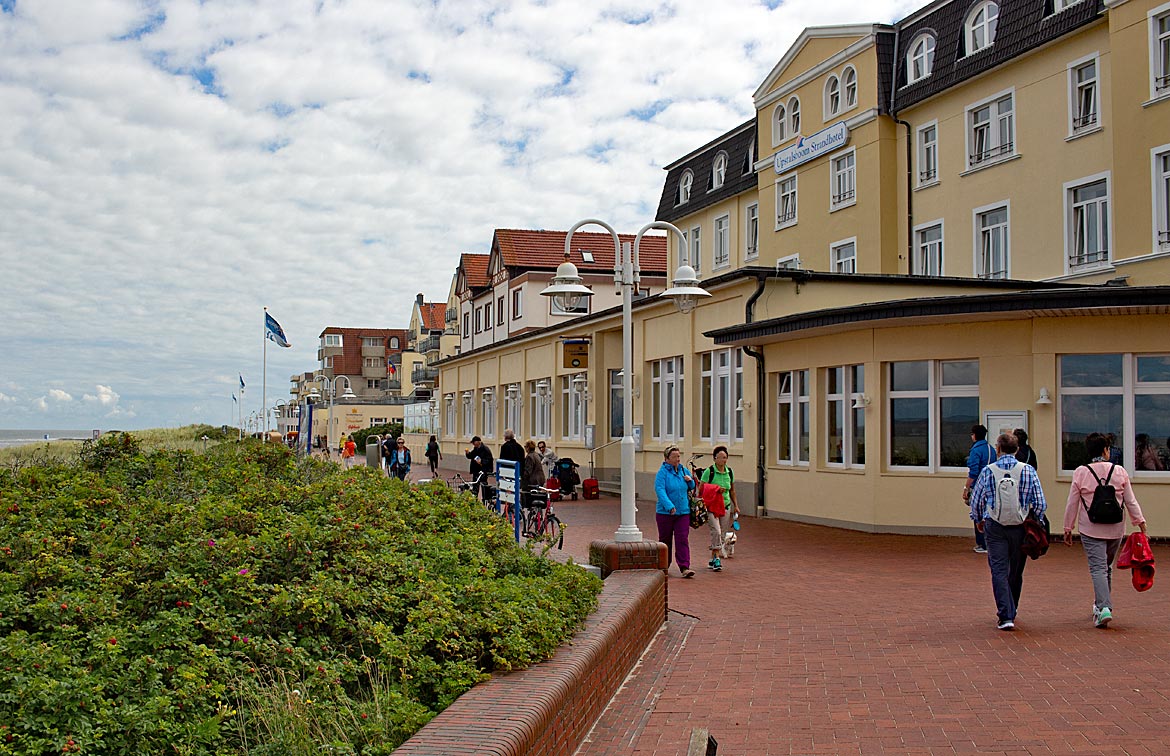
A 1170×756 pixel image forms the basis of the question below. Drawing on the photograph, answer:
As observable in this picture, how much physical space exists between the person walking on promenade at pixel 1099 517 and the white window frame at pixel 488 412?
122ft

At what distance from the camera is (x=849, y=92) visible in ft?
104

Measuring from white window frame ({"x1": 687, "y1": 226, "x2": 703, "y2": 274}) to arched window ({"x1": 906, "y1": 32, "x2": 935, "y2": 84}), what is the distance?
12.6m

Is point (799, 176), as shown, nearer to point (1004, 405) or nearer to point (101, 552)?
point (1004, 405)

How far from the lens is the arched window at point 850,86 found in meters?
31.3

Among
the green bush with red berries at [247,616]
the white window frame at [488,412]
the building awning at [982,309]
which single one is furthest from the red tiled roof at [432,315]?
the green bush with red berries at [247,616]

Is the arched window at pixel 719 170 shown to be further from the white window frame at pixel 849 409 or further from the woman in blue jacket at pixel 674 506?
the woman in blue jacket at pixel 674 506

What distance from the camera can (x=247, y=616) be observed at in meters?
5.99

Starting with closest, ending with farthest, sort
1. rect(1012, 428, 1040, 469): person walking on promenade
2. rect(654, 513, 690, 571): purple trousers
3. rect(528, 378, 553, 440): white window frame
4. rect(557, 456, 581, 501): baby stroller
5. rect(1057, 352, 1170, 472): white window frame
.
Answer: rect(654, 513, 690, 571): purple trousers → rect(1012, 428, 1040, 469): person walking on promenade → rect(1057, 352, 1170, 472): white window frame → rect(557, 456, 581, 501): baby stroller → rect(528, 378, 553, 440): white window frame

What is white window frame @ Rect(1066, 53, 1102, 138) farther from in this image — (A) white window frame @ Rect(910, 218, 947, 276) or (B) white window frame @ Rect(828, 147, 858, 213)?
(B) white window frame @ Rect(828, 147, 858, 213)

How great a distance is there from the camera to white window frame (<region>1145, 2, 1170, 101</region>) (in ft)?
72.3

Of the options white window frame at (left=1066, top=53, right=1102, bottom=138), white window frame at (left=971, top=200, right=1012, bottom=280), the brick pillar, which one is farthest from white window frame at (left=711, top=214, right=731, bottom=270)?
the brick pillar

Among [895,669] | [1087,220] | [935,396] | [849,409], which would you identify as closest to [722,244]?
[1087,220]

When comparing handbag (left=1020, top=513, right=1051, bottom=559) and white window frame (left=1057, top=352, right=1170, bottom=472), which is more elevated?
white window frame (left=1057, top=352, right=1170, bottom=472)

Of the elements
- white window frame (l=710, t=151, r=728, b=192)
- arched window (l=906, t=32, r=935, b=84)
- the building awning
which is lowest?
the building awning
